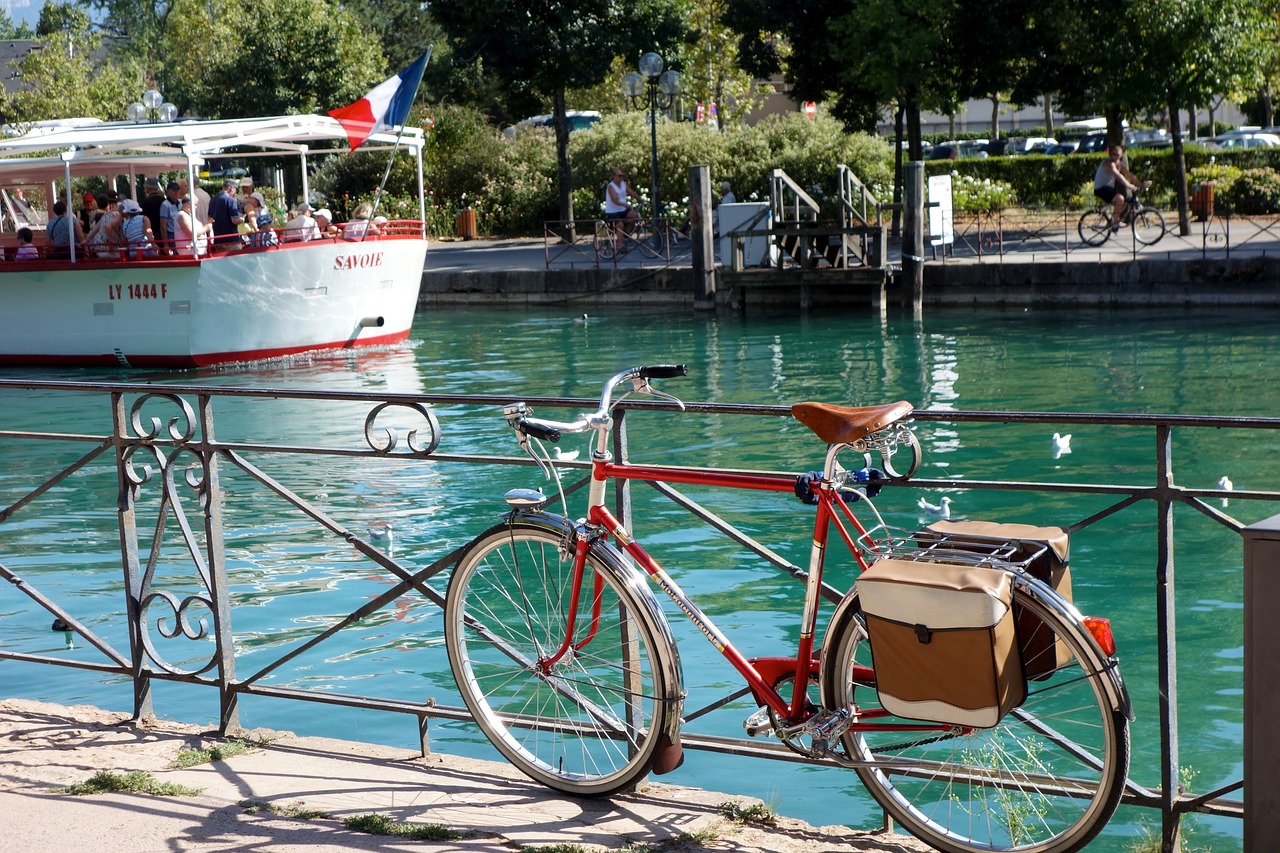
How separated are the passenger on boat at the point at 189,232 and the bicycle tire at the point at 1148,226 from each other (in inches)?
604

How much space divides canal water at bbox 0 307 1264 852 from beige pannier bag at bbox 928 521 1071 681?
2.38 m

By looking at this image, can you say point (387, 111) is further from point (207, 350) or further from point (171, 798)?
point (171, 798)

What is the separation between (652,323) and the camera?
24047 millimetres

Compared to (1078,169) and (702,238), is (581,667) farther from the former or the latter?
(1078,169)

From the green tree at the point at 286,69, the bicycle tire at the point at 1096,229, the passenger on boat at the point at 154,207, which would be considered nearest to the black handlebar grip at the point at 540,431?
the passenger on boat at the point at 154,207

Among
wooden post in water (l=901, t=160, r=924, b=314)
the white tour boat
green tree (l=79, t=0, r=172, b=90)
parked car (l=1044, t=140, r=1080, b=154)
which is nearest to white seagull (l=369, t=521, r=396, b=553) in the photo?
the white tour boat

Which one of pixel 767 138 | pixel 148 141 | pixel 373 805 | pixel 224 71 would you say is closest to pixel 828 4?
pixel 767 138

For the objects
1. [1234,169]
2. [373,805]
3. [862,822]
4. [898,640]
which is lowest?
[862,822]

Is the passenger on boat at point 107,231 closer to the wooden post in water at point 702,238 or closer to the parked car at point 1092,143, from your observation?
the wooden post in water at point 702,238

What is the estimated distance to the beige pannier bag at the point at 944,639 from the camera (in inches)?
117

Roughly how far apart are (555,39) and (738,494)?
68.3 ft

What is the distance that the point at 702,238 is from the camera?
2430 centimetres

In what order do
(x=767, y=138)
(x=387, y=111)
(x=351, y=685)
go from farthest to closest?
(x=767, y=138) < (x=387, y=111) < (x=351, y=685)

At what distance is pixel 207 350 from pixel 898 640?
19.5m
